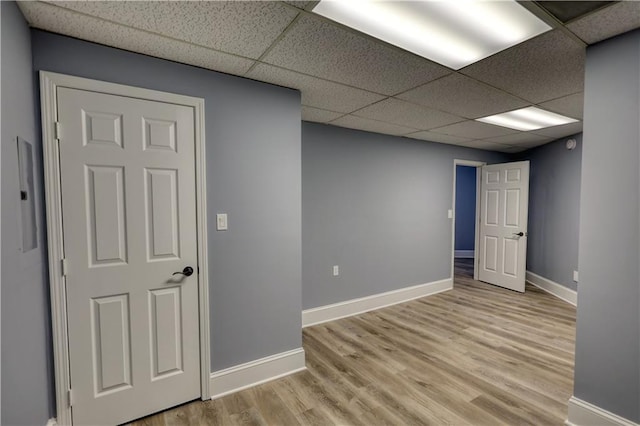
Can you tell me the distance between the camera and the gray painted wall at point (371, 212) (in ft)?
11.2

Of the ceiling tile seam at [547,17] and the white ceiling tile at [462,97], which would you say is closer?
the ceiling tile seam at [547,17]

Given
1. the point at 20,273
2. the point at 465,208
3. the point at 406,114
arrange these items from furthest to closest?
the point at 465,208 < the point at 406,114 < the point at 20,273

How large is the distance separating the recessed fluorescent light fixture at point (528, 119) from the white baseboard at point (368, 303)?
2.40m

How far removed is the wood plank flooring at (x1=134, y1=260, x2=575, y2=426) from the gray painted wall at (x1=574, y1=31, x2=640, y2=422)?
0.49 metres

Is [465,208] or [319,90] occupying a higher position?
[319,90]

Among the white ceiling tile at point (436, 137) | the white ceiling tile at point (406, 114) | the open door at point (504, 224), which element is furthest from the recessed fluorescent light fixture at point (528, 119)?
the open door at point (504, 224)

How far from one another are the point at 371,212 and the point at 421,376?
6.49 ft

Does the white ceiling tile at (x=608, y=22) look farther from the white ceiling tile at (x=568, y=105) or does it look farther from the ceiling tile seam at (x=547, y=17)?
the white ceiling tile at (x=568, y=105)

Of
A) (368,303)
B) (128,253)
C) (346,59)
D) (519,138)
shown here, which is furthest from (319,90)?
(519,138)

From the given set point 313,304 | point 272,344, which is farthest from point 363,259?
point 272,344

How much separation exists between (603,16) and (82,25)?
260 cm

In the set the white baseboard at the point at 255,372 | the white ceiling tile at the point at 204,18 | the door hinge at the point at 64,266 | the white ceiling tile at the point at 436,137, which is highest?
the white ceiling tile at the point at 204,18

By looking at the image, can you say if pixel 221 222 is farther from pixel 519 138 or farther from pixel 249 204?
pixel 519 138

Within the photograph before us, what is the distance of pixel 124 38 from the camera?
1655mm
